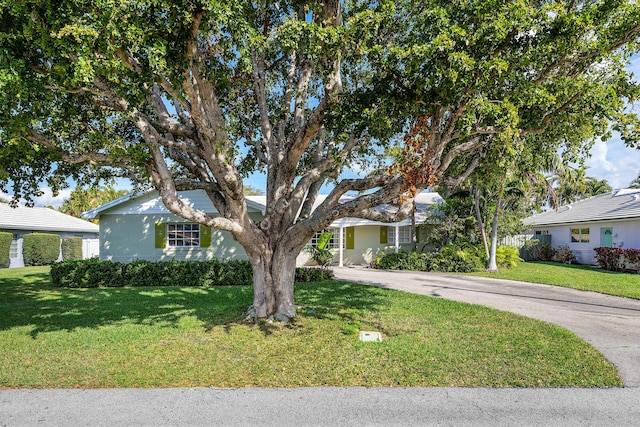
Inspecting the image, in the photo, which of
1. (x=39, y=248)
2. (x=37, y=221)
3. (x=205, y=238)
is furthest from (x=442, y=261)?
(x=37, y=221)

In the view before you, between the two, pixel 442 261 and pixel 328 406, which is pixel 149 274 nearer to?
pixel 328 406

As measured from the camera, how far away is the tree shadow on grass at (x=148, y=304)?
8148mm

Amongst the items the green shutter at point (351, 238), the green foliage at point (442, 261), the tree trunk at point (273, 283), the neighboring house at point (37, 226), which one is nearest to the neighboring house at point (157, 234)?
the green shutter at point (351, 238)

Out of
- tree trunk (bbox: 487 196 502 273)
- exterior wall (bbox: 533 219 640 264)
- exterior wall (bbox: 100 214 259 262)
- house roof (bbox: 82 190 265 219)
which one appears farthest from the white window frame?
exterior wall (bbox: 533 219 640 264)

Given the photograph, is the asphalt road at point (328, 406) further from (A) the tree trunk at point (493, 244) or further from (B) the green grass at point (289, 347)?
(A) the tree trunk at point (493, 244)

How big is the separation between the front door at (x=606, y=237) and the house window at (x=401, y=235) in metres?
10.5

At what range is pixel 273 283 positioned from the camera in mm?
7973

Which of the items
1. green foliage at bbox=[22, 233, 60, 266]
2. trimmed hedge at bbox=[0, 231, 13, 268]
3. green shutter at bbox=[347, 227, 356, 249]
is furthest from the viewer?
green foliage at bbox=[22, 233, 60, 266]

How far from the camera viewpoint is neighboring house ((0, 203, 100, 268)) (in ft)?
70.7

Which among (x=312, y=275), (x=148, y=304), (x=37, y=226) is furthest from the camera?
(x=37, y=226)

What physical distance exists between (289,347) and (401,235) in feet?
51.7

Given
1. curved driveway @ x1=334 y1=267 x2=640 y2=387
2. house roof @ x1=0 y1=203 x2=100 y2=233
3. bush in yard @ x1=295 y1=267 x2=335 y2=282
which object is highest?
house roof @ x1=0 y1=203 x2=100 y2=233

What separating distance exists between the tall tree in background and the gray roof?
13.9 meters

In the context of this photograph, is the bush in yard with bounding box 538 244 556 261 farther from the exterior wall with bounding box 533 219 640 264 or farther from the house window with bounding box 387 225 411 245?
the house window with bounding box 387 225 411 245
